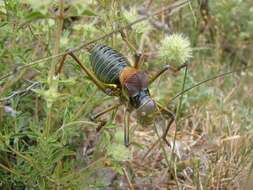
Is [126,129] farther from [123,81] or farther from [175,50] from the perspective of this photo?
[175,50]

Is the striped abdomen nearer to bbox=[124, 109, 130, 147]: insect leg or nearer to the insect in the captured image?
the insect

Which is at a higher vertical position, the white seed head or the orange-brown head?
the white seed head

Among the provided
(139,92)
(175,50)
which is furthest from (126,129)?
(175,50)

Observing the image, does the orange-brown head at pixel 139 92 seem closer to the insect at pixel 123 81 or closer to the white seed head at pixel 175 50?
the insect at pixel 123 81

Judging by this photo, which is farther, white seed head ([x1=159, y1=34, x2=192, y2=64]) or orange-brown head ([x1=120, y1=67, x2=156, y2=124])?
white seed head ([x1=159, y1=34, x2=192, y2=64])

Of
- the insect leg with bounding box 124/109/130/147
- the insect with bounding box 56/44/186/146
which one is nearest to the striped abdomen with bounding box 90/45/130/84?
the insect with bounding box 56/44/186/146

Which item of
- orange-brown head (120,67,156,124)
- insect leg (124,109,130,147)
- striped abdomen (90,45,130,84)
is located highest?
striped abdomen (90,45,130,84)
